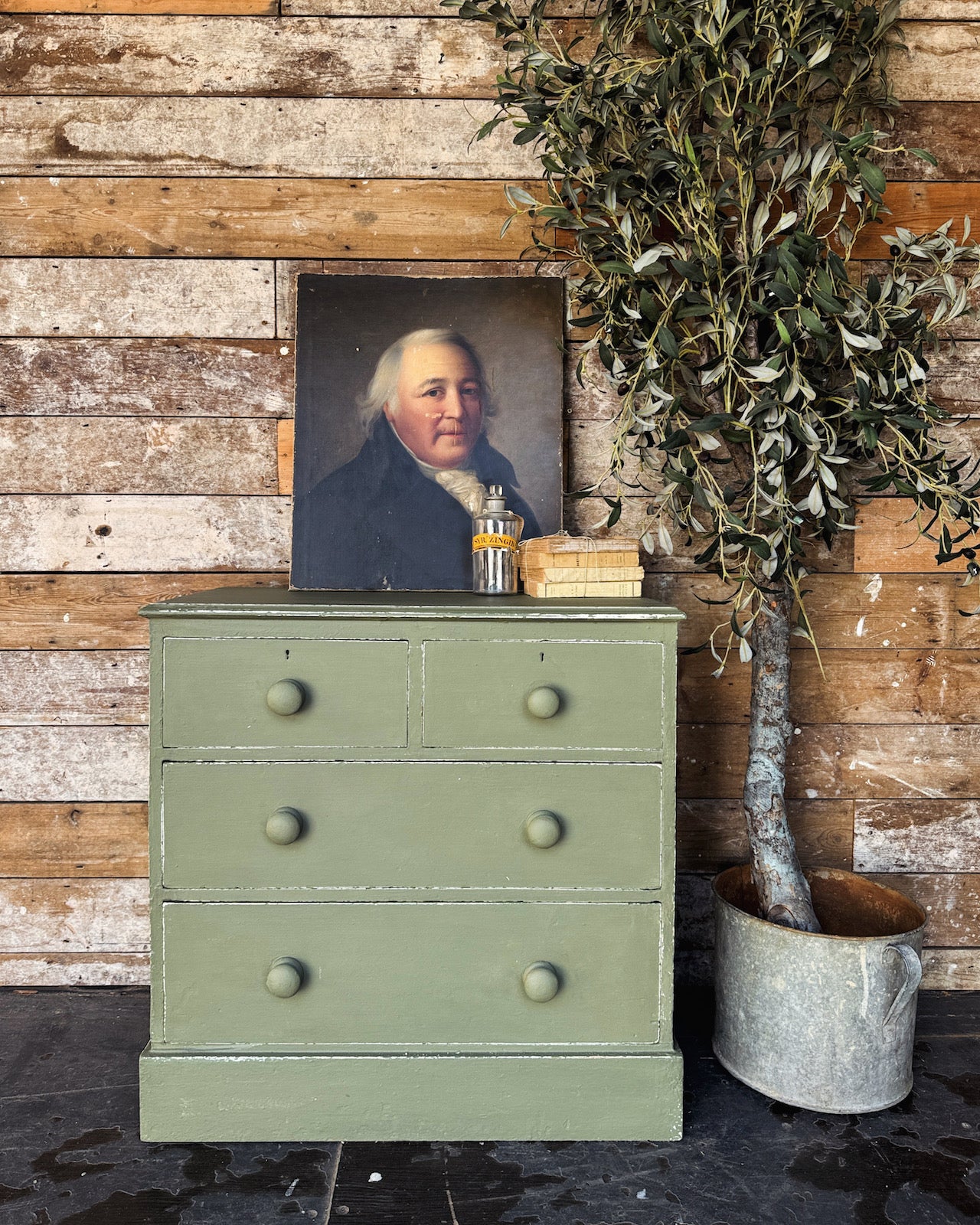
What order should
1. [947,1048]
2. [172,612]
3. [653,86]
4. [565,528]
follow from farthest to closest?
[565,528] → [947,1048] → [653,86] → [172,612]

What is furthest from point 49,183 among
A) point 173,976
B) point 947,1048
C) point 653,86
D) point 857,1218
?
point 947,1048

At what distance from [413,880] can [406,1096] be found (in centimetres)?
37

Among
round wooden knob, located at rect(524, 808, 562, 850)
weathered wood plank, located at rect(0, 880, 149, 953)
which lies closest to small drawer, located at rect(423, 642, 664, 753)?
round wooden knob, located at rect(524, 808, 562, 850)

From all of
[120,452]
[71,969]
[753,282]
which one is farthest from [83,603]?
[753,282]

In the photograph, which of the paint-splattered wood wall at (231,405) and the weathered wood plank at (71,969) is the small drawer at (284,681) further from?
the weathered wood plank at (71,969)

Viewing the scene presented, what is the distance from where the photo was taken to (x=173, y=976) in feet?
4.83

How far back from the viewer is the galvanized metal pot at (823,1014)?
5.04 ft

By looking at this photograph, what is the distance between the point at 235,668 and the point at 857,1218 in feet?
4.26

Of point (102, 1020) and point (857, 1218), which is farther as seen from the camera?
point (102, 1020)

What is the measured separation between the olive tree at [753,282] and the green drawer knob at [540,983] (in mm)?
495

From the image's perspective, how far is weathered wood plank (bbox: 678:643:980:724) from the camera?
196 centimetres

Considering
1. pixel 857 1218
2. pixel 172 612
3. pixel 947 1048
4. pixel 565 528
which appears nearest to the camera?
pixel 857 1218

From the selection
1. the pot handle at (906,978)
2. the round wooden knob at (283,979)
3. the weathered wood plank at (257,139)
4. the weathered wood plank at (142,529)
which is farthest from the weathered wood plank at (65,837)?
the pot handle at (906,978)

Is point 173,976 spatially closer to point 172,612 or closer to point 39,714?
point 172,612
